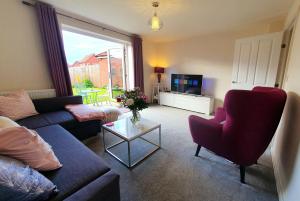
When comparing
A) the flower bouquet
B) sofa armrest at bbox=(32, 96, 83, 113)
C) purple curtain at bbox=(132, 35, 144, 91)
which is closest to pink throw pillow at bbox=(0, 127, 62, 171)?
the flower bouquet

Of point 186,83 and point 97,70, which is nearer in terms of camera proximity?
point 186,83

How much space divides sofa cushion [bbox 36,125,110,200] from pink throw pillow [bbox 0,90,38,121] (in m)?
1.00

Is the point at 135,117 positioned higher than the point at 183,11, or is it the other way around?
the point at 183,11

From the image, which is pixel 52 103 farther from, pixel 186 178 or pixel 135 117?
pixel 186 178

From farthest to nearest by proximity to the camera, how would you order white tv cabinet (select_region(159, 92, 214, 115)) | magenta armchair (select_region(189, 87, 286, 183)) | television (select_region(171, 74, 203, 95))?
television (select_region(171, 74, 203, 95)) → white tv cabinet (select_region(159, 92, 214, 115)) → magenta armchair (select_region(189, 87, 286, 183))

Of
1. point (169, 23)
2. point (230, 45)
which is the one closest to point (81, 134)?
point (169, 23)

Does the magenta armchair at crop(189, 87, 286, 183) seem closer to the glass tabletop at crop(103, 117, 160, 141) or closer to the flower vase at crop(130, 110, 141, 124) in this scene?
the glass tabletop at crop(103, 117, 160, 141)

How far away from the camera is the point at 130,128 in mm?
2018

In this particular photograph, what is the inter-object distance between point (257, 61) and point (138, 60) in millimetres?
3115

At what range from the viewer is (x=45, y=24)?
8.26 feet

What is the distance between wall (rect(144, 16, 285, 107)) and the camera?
11.4 feet

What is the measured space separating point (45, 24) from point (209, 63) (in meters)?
4.00

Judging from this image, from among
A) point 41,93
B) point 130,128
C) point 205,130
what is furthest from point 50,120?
point 205,130

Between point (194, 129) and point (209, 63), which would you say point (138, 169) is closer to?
point (194, 129)
